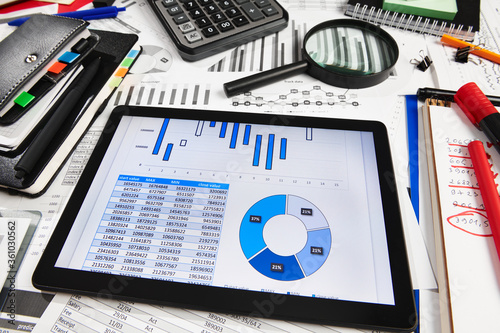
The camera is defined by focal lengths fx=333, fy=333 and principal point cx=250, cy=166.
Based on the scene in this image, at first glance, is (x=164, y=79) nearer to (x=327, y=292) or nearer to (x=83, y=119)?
(x=83, y=119)

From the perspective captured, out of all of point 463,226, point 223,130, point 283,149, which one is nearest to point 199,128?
point 223,130

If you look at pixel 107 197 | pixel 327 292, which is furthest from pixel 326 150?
pixel 107 197

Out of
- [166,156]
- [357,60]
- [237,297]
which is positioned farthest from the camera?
[357,60]

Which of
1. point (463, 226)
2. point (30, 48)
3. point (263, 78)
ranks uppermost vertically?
point (30, 48)

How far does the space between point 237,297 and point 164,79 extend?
17.0 inches

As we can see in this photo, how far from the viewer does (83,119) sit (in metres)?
0.55

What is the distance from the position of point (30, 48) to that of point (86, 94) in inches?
3.9

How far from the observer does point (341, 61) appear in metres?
0.61

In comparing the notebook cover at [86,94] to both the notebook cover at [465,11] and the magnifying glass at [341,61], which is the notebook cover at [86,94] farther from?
the notebook cover at [465,11]

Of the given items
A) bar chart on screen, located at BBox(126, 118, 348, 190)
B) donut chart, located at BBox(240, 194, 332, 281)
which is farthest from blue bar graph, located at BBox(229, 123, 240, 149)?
donut chart, located at BBox(240, 194, 332, 281)

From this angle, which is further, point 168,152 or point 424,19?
point 424,19

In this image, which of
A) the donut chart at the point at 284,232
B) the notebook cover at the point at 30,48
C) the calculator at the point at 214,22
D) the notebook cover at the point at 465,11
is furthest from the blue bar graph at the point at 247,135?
the notebook cover at the point at 465,11

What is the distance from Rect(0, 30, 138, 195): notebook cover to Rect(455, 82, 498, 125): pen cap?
61 cm

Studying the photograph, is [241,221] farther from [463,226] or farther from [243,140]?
[463,226]
